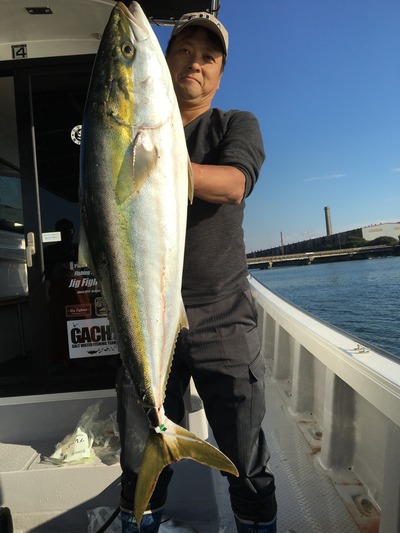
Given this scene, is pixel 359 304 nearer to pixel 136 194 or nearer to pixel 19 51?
pixel 19 51

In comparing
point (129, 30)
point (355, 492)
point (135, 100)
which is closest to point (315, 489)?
point (355, 492)

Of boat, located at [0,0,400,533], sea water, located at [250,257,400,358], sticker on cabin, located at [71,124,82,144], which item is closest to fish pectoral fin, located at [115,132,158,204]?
boat, located at [0,0,400,533]

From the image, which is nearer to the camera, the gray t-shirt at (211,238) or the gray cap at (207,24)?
the gray cap at (207,24)

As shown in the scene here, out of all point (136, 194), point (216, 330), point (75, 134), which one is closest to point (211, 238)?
point (216, 330)

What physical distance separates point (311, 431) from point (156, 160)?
2759mm

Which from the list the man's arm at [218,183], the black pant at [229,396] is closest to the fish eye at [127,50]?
the man's arm at [218,183]

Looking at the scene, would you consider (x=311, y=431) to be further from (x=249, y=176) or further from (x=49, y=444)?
(x=249, y=176)

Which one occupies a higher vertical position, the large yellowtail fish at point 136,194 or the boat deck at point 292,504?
the large yellowtail fish at point 136,194

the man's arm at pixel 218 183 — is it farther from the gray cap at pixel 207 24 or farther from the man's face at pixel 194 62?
the gray cap at pixel 207 24

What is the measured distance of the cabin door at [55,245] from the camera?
3283 millimetres

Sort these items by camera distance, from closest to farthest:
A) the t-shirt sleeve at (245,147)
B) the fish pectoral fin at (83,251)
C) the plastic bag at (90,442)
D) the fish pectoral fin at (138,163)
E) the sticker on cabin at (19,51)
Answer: the fish pectoral fin at (138,163)
the fish pectoral fin at (83,251)
the t-shirt sleeve at (245,147)
the plastic bag at (90,442)
the sticker on cabin at (19,51)

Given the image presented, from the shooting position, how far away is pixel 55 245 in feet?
11.2

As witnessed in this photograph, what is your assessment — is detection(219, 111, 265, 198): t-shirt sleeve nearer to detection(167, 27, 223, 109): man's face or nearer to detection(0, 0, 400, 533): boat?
detection(167, 27, 223, 109): man's face

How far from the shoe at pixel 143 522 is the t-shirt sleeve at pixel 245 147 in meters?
1.50
